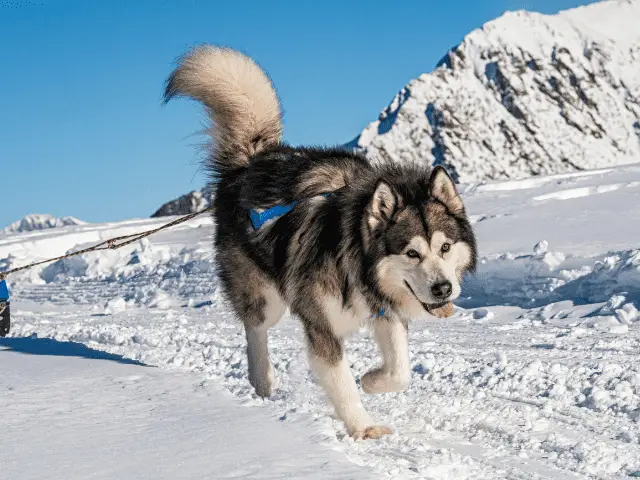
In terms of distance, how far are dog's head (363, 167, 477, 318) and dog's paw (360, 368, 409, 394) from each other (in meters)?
0.50

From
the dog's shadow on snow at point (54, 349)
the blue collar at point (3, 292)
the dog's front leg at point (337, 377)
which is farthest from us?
the blue collar at point (3, 292)

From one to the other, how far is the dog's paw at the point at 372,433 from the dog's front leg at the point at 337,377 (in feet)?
0.07

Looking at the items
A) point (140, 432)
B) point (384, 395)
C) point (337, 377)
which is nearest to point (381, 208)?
point (337, 377)

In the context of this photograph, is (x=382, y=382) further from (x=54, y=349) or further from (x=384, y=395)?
(x=54, y=349)

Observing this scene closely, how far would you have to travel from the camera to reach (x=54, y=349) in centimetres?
693

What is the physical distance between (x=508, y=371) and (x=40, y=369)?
3.26 meters

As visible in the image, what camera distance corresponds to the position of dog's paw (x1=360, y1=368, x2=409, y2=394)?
15.1 feet

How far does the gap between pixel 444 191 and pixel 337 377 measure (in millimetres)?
1162

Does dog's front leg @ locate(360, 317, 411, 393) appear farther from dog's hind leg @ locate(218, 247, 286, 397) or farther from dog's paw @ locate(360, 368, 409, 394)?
dog's hind leg @ locate(218, 247, 286, 397)

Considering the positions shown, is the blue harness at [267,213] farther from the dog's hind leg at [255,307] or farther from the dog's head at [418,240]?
the dog's head at [418,240]

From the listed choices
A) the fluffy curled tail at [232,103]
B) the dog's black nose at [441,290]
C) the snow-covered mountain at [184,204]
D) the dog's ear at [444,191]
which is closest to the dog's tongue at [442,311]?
the dog's black nose at [441,290]

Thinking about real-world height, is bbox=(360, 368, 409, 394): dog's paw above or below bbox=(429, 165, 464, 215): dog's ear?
below

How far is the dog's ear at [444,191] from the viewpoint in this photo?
14.0 ft

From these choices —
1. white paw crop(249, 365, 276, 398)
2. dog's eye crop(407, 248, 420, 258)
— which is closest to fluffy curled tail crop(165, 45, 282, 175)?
white paw crop(249, 365, 276, 398)
